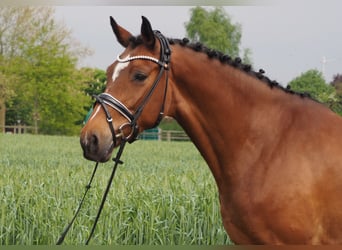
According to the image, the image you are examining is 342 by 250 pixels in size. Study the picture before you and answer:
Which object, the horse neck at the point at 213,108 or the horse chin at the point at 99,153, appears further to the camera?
the horse neck at the point at 213,108

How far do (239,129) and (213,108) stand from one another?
0.17m

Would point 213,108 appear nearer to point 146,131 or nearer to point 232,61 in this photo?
point 232,61

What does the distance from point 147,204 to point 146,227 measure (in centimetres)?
19

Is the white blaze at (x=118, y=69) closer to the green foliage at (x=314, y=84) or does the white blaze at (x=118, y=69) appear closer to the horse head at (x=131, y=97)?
the horse head at (x=131, y=97)

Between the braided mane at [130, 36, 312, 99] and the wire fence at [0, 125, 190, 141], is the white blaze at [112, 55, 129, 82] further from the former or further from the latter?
the wire fence at [0, 125, 190, 141]

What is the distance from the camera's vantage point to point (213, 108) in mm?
2277

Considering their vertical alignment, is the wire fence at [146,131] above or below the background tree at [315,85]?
below

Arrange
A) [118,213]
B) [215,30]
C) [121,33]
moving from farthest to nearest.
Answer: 1. [215,30]
2. [118,213]
3. [121,33]

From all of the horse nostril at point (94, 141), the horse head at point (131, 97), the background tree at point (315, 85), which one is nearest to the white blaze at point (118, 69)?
the horse head at point (131, 97)

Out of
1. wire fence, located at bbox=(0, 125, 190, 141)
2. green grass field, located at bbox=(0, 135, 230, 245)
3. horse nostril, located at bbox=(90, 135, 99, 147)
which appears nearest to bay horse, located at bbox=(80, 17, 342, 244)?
horse nostril, located at bbox=(90, 135, 99, 147)

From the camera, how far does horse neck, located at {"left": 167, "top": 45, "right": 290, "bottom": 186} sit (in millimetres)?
2266

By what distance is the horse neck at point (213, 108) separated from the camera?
227 centimetres

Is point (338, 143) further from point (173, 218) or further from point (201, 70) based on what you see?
point (173, 218)

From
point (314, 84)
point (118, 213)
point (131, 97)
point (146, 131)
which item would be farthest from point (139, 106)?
point (314, 84)
